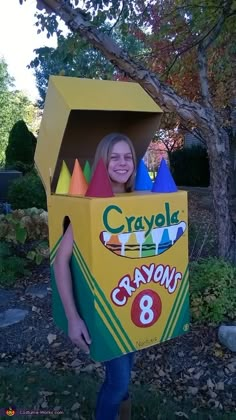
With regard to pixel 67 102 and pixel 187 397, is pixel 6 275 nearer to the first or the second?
pixel 187 397

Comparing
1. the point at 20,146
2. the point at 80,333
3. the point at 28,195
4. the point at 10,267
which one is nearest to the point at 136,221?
the point at 80,333

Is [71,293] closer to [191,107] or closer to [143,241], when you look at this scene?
[143,241]

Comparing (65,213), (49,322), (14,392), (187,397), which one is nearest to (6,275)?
(49,322)

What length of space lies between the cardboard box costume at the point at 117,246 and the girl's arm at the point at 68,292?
0.10 ft

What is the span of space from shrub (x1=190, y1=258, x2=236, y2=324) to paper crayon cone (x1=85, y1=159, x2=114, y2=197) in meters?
1.83

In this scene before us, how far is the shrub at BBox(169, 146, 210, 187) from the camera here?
13750 mm

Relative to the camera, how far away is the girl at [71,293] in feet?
5.52

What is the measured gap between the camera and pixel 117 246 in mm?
1614

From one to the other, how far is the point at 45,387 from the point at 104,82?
1840 mm

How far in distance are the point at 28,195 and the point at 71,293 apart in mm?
5663

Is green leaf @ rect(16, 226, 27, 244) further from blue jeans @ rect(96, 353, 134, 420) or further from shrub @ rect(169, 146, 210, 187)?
shrub @ rect(169, 146, 210, 187)

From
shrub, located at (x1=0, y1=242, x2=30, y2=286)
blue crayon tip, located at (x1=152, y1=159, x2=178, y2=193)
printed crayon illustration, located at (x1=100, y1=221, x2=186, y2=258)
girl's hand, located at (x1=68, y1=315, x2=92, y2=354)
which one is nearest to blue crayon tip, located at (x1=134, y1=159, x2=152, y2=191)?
blue crayon tip, located at (x1=152, y1=159, x2=178, y2=193)

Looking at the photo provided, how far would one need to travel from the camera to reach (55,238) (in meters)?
1.83

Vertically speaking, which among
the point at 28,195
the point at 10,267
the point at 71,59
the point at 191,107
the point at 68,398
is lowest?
the point at 68,398
